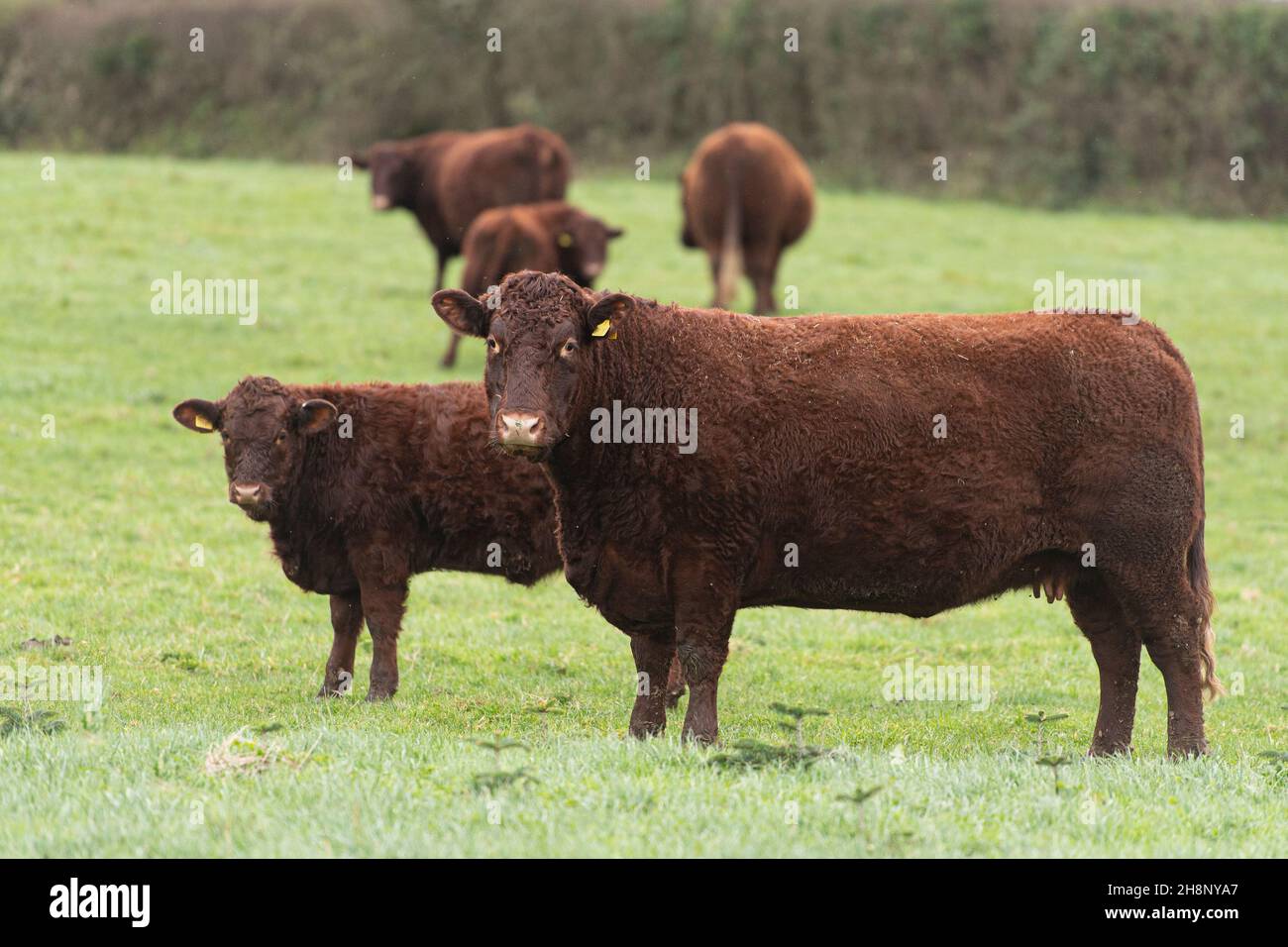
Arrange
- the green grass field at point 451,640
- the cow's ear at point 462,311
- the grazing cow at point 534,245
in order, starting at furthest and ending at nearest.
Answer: the grazing cow at point 534,245 → the cow's ear at point 462,311 → the green grass field at point 451,640

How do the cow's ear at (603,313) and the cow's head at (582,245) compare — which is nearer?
the cow's ear at (603,313)

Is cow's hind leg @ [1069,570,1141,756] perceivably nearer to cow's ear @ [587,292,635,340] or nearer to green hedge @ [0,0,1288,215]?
cow's ear @ [587,292,635,340]

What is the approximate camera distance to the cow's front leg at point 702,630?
7266 millimetres

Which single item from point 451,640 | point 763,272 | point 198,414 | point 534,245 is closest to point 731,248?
point 763,272

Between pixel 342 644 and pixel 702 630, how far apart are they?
9.39ft

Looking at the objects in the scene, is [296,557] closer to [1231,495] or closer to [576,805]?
[576,805]

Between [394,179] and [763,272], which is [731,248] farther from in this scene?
[394,179]

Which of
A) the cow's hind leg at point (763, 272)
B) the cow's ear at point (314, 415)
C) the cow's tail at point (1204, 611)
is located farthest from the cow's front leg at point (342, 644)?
the cow's hind leg at point (763, 272)

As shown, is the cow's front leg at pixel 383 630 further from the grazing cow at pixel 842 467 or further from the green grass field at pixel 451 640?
the grazing cow at pixel 842 467

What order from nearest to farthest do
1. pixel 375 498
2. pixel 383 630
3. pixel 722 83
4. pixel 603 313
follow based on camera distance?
pixel 603 313
pixel 383 630
pixel 375 498
pixel 722 83

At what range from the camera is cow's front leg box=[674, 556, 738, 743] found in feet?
23.8

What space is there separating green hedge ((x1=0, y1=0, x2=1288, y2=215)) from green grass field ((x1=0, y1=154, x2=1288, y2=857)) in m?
4.71

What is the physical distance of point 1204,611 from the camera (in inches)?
307

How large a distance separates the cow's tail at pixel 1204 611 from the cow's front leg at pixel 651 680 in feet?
8.34
